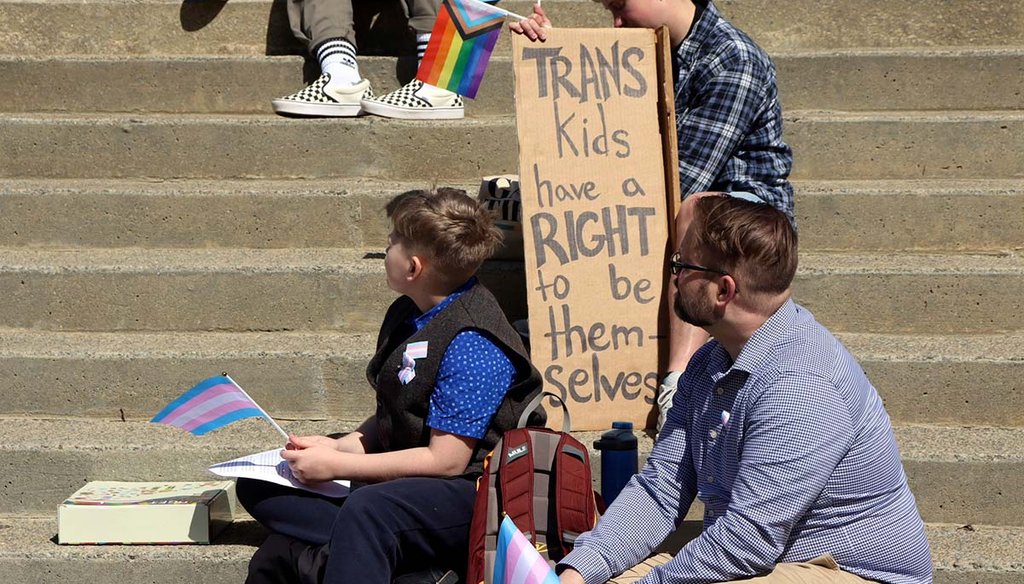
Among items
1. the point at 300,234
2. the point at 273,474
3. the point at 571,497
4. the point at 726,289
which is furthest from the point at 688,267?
the point at 300,234

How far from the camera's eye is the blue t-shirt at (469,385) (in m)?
3.10

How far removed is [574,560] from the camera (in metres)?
2.64

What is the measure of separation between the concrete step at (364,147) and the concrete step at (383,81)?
123mm

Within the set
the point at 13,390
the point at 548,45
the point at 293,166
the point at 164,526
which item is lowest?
the point at 164,526

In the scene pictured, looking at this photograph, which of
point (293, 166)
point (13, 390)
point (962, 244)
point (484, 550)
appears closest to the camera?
point (484, 550)

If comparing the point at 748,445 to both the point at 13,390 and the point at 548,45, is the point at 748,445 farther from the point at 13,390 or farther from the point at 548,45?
the point at 13,390

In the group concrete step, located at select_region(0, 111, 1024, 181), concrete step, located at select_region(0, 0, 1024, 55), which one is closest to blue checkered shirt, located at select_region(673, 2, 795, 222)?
concrete step, located at select_region(0, 111, 1024, 181)

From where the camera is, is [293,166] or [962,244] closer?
[962,244]

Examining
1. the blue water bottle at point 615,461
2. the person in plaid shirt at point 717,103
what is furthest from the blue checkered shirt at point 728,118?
the blue water bottle at point 615,461

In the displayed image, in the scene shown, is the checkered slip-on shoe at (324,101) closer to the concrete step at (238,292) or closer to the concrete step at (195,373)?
the concrete step at (238,292)

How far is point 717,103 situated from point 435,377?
1437 millimetres

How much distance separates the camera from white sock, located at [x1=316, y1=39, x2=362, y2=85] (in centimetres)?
504

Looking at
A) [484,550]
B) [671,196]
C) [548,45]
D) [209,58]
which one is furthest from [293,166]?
[484,550]

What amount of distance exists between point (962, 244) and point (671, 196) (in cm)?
119
